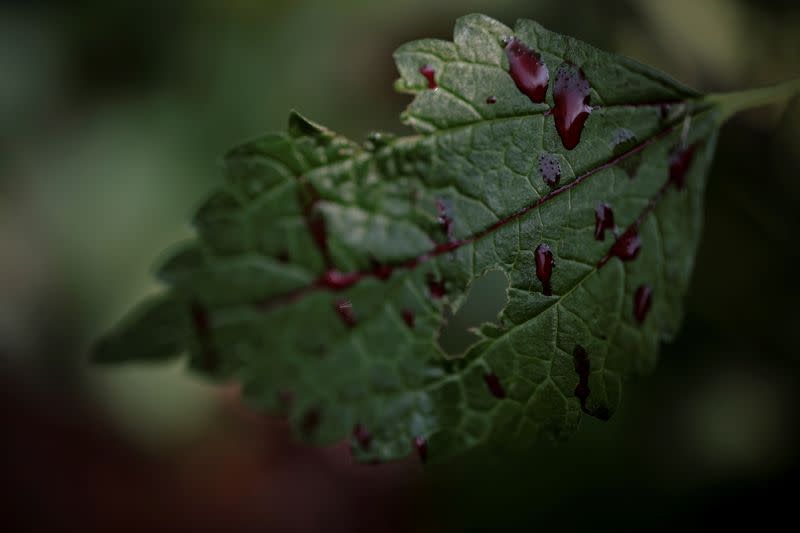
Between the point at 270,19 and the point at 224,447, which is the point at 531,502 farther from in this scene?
the point at 270,19

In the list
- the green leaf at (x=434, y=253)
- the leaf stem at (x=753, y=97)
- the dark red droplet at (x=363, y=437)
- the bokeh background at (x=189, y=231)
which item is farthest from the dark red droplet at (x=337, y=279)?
the bokeh background at (x=189, y=231)

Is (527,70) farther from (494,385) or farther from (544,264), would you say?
(494,385)

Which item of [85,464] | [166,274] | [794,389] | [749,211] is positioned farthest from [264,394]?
[85,464]

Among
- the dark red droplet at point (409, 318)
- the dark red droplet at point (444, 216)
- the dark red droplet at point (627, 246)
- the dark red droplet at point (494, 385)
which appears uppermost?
the dark red droplet at point (444, 216)

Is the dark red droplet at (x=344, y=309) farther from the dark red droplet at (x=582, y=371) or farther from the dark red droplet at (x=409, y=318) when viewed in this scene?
the dark red droplet at (x=582, y=371)

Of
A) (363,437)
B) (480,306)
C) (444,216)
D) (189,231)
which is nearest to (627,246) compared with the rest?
(444,216)

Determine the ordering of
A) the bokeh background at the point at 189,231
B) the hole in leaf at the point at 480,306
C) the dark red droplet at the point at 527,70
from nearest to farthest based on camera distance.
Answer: the dark red droplet at the point at 527,70 < the bokeh background at the point at 189,231 < the hole in leaf at the point at 480,306
